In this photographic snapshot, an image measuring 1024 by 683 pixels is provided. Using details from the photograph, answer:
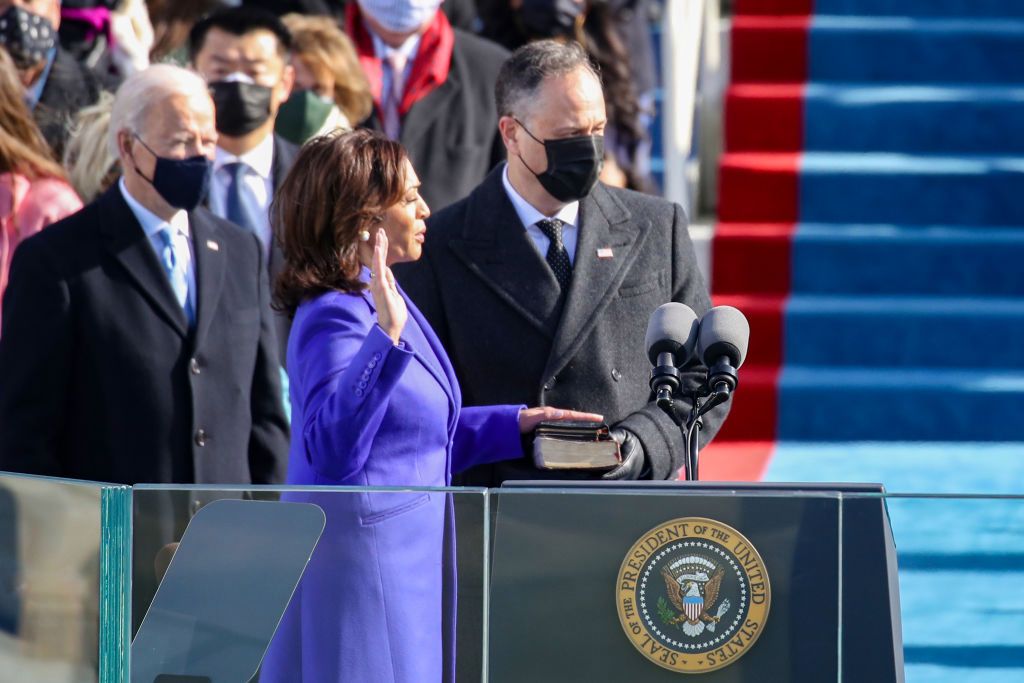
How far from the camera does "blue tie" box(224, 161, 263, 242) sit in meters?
A: 5.50

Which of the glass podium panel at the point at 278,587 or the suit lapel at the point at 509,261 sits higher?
the suit lapel at the point at 509,261

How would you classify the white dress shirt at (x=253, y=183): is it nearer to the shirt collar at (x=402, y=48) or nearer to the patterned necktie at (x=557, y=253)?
the shirt collar at (x=402, y=48)

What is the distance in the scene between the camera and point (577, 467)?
3.56 metres

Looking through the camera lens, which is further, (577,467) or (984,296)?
(984,296)

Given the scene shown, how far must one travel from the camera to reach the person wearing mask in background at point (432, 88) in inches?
236

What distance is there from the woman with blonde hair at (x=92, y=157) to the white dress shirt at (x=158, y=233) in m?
0.94

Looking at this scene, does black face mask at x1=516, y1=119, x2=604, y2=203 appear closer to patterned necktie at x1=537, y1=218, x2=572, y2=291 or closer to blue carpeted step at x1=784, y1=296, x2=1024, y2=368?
patterned necktie at x1=537, y1=218, x2=572, y2=291

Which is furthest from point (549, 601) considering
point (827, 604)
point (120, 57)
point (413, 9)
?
point (120, 57)

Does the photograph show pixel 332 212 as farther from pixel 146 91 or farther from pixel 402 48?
pixel 402 48

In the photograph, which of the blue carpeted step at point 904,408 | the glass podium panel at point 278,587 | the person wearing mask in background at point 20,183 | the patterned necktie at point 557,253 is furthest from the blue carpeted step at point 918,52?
the glass podium panel at point 278,587

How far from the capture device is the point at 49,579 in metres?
3.01

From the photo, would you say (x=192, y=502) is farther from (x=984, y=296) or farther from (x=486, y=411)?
(x=984, y=296)

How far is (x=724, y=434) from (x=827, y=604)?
160 inches

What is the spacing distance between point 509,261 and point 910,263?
369 centimetres
